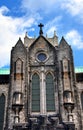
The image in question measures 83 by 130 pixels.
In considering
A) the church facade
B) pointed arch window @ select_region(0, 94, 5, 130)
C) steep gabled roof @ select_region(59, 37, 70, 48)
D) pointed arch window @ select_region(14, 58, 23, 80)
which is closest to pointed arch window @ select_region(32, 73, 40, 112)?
the church facade

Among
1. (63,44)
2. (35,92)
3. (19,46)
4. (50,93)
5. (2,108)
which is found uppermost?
(63,44)

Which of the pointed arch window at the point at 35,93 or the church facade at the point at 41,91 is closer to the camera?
the church facade at the point at 41,91

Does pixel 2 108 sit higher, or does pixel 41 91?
pixel 41 91

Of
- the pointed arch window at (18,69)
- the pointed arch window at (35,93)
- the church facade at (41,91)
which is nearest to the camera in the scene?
the church facade at (41,91)

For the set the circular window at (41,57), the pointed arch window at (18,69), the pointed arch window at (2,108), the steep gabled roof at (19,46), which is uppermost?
the steep gabled roof at (19,46)

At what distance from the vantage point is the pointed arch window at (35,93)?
91.6 ft

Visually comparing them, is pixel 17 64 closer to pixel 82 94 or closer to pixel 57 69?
pixel 57 69

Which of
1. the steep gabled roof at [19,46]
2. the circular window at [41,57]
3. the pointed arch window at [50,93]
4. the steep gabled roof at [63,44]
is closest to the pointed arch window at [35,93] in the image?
the pointed arch window at [50,93]

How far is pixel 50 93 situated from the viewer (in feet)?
94.3

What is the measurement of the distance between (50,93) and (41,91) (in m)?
1.03

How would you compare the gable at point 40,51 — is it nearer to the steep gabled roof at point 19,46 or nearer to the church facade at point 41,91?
the church facade at point 41,91

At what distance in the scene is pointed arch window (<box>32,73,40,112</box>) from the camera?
1099 inches

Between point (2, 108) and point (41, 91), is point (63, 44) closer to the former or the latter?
point (41, 91)

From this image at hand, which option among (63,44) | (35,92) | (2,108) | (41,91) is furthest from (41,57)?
(2,108)
